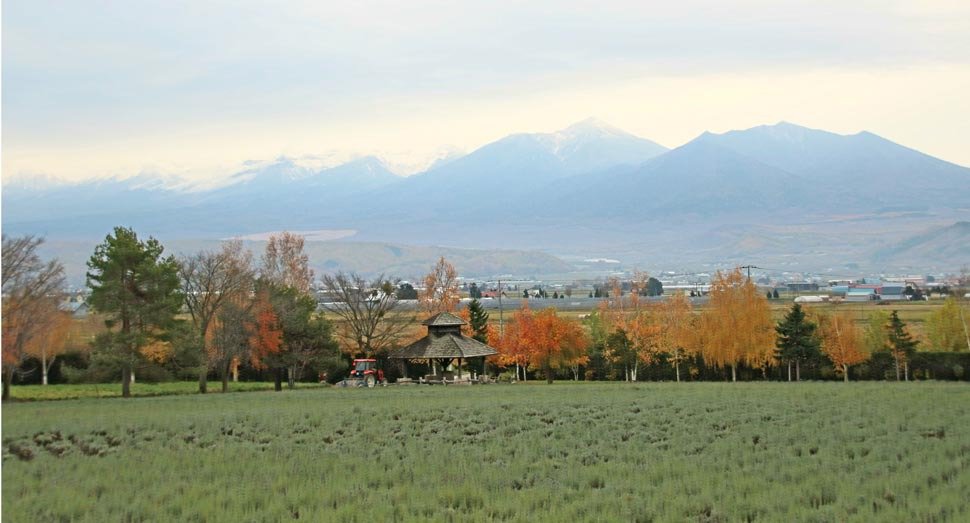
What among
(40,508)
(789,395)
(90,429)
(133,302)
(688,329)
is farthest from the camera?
(688,329)

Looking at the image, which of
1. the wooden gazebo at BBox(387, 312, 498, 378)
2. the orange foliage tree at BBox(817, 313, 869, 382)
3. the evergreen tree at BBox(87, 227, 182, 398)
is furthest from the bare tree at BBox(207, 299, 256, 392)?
the orange foliage tree at BBox(817, 313, 869, 382)

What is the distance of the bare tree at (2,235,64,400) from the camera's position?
3120 centimetres

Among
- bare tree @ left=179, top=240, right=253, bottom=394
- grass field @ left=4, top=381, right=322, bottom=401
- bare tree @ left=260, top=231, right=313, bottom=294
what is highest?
bare tree @ left=260, top=231, right=313, bottom=294

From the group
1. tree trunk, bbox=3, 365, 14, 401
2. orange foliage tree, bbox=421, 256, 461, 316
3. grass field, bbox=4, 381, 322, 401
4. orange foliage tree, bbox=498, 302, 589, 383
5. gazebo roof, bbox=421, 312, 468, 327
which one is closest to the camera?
tree trunk, bbox=3, 365, 14, 401

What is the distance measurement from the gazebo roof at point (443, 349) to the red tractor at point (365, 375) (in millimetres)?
2221

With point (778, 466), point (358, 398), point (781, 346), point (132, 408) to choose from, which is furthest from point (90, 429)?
point (781, 346)

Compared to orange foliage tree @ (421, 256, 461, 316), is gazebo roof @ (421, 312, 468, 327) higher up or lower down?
lower down

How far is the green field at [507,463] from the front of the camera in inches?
499

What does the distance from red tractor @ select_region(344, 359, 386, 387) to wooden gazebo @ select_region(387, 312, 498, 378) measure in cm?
215

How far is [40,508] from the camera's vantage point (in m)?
13.1

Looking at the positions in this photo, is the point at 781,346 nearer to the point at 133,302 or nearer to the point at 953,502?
the point at 133,302

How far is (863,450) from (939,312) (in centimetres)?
5374

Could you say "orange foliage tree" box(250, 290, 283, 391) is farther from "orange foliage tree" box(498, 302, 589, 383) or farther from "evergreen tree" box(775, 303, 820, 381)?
"evergreen tree" box(775, 303, 820, 381)

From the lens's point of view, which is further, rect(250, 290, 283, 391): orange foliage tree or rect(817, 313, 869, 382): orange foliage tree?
rect(817, 313, 869, 382): orange foliage tree
